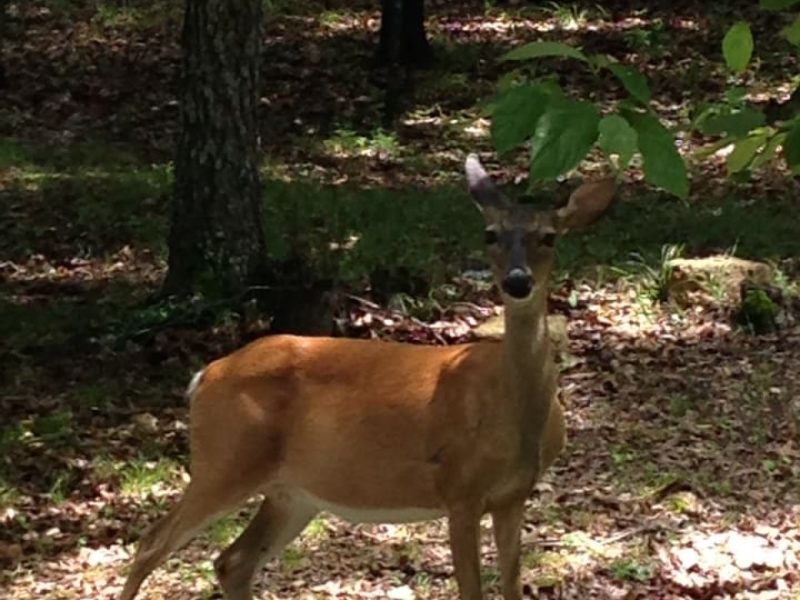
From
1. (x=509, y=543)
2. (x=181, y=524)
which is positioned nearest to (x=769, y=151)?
(x=509, y=543)

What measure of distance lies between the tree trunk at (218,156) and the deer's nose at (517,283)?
14.1ft

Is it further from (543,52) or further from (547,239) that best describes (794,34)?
(547,239)

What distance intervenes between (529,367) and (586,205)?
553 millimetres

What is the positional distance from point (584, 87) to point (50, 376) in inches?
316

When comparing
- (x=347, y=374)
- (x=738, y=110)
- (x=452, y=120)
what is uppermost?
(x=738, y=110)

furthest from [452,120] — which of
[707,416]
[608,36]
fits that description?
[707,416]

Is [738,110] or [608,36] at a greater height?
[738,110]

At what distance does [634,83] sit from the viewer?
1.87 m

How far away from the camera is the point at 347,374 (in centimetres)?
460

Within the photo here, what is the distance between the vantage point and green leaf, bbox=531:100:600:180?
170 cm

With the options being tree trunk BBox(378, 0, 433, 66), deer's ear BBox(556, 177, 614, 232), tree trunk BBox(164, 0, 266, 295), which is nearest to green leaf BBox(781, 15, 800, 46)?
deer's ear BBox(556, 177, 614, 232)

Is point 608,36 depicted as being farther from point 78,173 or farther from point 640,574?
point 640,574

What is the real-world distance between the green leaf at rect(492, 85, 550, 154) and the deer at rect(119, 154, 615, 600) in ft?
7.15

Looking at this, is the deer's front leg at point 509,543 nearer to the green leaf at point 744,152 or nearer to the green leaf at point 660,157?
the green leaf at point 744,152
